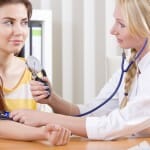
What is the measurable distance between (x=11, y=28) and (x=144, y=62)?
0.65m

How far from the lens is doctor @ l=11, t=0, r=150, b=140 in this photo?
1257 millimetres

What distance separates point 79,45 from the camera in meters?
2.90

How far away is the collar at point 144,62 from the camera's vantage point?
1.41 meters

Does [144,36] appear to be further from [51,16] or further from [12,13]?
[51,16]

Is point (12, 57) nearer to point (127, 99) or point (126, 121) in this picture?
point (127, 99)

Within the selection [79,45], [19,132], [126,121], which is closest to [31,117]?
[19,132]

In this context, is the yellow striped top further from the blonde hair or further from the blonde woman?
the blonde hair

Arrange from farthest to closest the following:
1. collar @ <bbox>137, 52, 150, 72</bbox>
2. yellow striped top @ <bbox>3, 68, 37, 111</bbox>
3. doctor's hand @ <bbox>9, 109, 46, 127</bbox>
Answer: yellow striped top @ <bbox>3, 68, 37, 111</bbox> → collar @ <bbox>137, 52, 150, 72</bbox> → doctor's hand @ <bbox>9, 109, 46, 127</bbox>

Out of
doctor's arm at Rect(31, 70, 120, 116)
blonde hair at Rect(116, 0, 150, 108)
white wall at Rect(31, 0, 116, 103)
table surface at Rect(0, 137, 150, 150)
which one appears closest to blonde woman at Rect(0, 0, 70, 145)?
doctor's arm at Rect(31, 70, 120, 116)

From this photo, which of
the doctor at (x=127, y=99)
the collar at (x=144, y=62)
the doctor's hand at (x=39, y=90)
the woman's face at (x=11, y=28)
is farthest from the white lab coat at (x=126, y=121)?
the woman's face at (x=11, y=28)

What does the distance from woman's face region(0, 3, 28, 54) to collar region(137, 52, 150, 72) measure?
0.59 metres

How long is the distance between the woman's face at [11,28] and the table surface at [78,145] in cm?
59

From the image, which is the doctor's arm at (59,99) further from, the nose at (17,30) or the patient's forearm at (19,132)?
the nose at (17,30)

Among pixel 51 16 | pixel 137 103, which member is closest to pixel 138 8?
pixel 137 103
